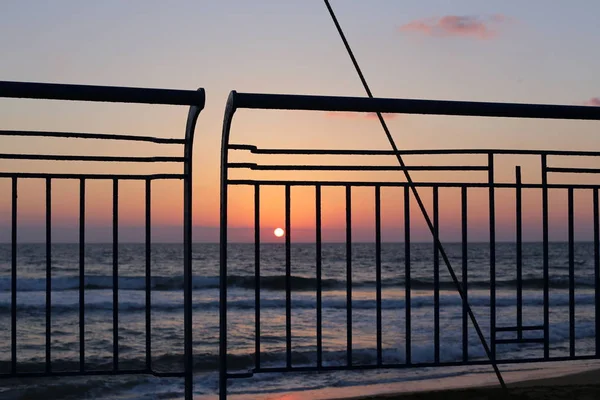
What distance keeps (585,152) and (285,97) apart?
65.3 inches

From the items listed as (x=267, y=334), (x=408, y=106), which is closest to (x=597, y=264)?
(x=408, y=106)

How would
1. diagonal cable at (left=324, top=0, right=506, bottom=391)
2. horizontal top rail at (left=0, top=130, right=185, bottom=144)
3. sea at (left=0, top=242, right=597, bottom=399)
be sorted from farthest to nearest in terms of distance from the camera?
sea at (left=0, top=242, right=597, bottom=399)
diagonal cable at (left=324, top=0, right=506, bottom=391)
horizontal top rail at (left=0, top=130, right=185, bottom=144)

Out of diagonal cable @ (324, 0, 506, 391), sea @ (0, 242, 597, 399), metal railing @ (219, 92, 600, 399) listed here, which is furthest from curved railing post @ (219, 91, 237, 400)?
sea @ (0, 242, 597, 399)

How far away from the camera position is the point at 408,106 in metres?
3.21

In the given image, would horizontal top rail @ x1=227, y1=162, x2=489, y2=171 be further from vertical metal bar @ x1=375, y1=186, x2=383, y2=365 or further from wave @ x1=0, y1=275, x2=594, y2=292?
wave @ x1=0, y1=275, x2=594, y2=292

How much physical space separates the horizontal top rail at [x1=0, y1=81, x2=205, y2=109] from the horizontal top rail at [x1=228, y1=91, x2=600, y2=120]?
19cm

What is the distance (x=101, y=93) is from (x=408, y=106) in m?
1.26

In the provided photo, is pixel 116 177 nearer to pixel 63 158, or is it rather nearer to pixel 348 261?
pixel 63 158

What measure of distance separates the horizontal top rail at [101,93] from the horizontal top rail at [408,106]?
0.19m

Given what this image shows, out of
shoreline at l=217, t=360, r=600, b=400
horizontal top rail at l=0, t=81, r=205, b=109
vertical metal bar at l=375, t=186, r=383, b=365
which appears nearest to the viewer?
horizontal top rail at l=0, t=81, r=205, b=109

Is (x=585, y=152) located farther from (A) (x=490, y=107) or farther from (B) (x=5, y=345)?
(B) (x=5, y=345)

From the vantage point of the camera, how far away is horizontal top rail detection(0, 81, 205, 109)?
2879mm

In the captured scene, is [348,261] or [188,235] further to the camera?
[348,261]

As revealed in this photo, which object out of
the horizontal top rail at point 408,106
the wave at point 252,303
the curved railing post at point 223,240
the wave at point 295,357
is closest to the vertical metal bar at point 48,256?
the curved railing post at point 223,240
